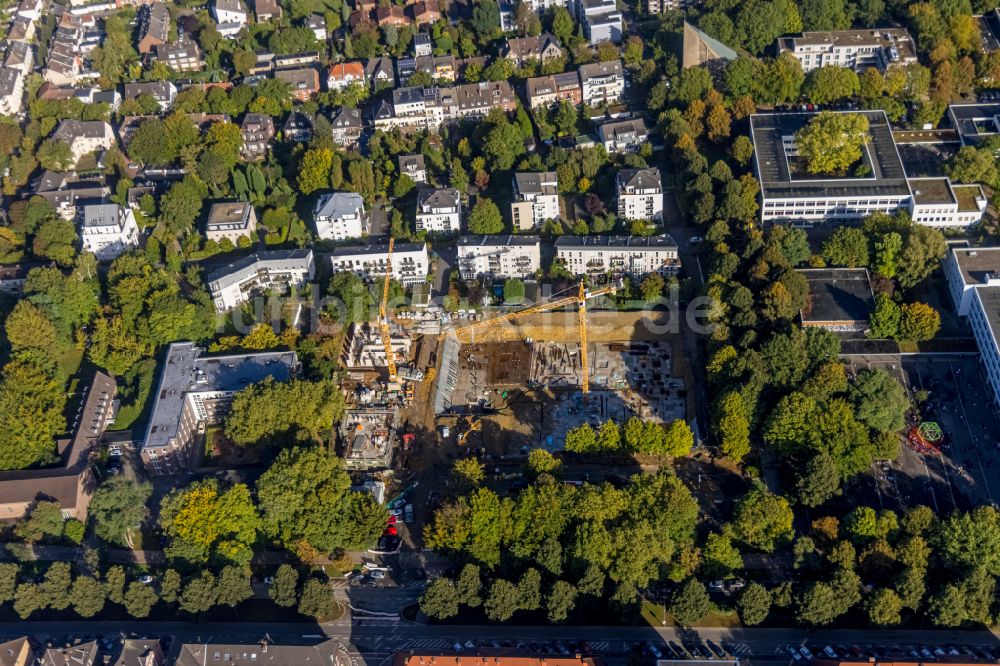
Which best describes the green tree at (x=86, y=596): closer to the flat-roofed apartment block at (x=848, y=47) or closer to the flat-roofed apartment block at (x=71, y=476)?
the flat-roofed apartment block at (x=71, y=476)

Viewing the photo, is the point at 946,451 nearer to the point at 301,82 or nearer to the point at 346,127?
the point at 346,127

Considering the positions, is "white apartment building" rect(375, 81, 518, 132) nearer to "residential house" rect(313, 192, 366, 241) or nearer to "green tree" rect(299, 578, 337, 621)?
"residential house" rect(313, 192, 366, 241)

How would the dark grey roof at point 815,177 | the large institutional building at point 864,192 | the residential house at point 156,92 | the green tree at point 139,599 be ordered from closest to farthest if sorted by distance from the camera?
the green tree at point 139,599 → the large institutional building at point 864,192 → the dark grey roof at point 815,177 → the residential house at point 156,92

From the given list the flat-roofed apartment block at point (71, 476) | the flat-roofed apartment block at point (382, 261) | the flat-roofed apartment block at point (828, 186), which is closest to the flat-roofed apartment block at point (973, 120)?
the flat-roofed apartment block at point (828, 186)

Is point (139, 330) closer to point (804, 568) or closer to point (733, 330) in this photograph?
point (733, 330)

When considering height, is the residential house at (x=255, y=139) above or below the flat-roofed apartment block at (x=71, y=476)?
above

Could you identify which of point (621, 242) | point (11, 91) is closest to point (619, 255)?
point (621, 242)
